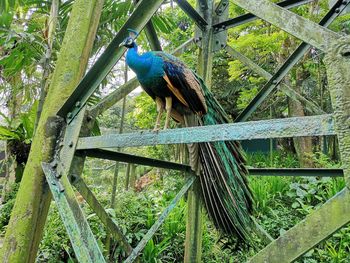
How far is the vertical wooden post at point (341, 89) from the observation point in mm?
912

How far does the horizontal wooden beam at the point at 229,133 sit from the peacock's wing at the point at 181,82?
0.41 m

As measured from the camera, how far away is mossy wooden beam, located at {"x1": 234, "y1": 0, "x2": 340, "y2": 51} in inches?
40.5

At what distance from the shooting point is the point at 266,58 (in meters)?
6.52

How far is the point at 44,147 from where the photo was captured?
5.68 ft

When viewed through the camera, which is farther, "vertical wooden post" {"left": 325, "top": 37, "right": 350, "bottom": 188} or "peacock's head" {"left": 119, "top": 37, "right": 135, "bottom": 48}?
"peacock's head" {"left": 119, "top": 37, "right": 135, "bottom": 48}

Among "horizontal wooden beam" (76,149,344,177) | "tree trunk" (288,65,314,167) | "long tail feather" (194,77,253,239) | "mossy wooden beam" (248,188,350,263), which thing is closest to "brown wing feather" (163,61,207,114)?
"long tail feather" (194,77,253,239)

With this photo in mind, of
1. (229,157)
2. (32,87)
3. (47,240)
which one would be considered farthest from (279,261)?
(32,87)

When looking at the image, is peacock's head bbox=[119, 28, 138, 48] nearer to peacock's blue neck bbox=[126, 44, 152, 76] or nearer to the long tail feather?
peacock's blue neck bbox=[126, 44, 152, 76]

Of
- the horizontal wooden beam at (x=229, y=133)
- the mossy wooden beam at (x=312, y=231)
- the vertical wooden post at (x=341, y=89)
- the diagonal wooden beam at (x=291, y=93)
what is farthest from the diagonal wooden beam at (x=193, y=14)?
the mossy wooden beam at (x=312, y=231)

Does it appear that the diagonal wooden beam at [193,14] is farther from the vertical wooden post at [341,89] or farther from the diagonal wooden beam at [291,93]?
the vertical wooden post at [341,89]

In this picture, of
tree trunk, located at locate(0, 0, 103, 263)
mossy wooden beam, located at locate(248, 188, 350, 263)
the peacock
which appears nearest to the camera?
mossy wooden beam, located at locate(248, 188, 350, 263)

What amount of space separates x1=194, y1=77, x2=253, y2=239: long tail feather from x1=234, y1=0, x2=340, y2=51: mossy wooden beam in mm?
893

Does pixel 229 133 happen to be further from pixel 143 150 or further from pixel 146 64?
pixel 143 150

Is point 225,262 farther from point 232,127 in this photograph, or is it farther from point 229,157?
point 232,127
